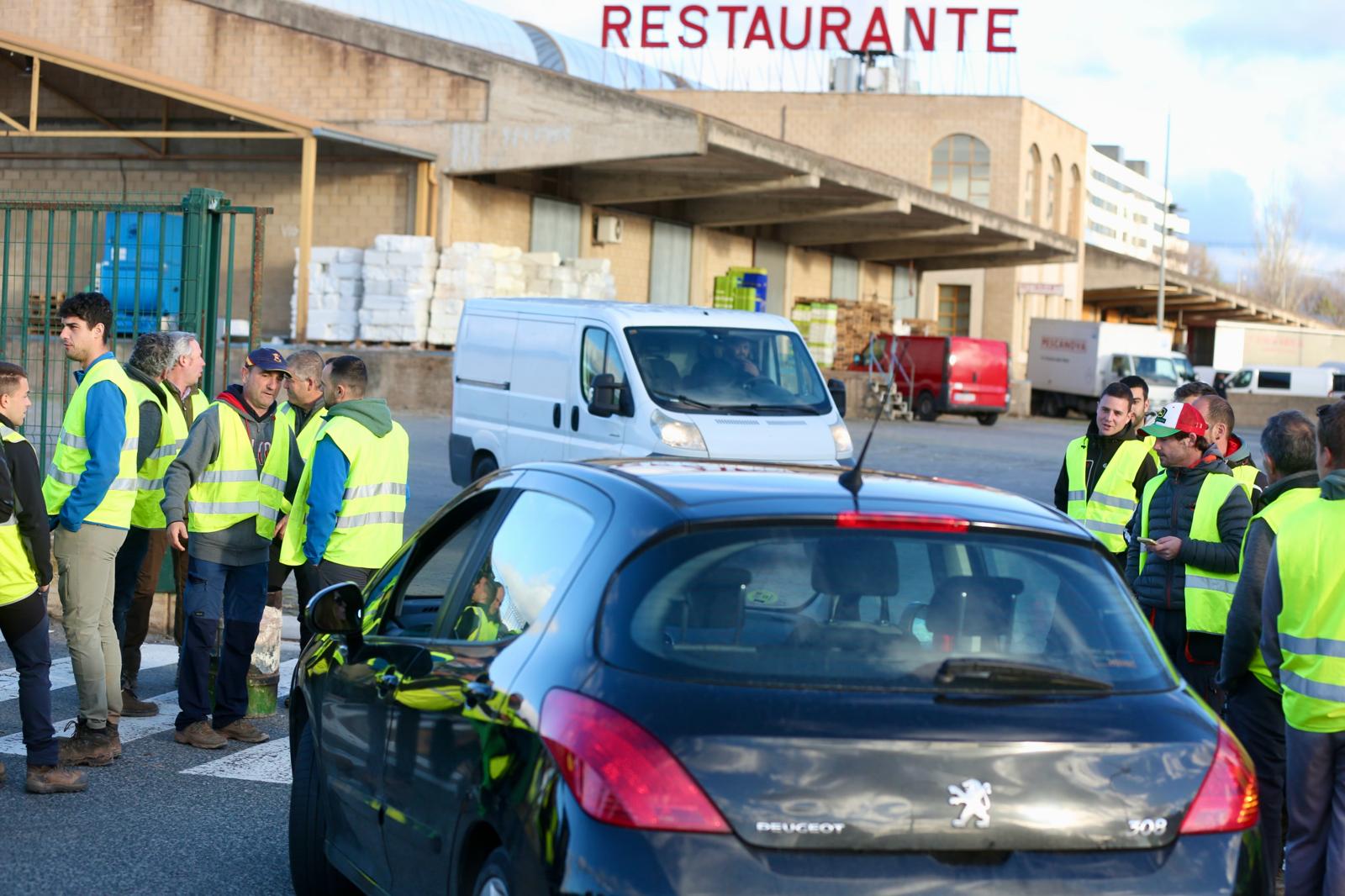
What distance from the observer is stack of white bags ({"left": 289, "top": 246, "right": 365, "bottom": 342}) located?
96.8 ft

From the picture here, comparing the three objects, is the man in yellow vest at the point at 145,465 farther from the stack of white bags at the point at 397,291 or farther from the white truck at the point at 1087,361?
the white truck at the point at 1087,361

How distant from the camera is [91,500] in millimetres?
7312

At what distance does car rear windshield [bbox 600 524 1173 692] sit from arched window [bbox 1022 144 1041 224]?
6027cm

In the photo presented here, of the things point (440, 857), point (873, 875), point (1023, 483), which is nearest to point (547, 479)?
point (440, 857)

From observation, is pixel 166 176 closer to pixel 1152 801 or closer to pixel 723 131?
pixel 723 131

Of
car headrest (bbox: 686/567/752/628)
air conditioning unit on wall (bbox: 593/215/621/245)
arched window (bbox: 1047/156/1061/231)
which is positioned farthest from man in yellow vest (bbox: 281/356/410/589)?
arched window (bbox: 1047/156/1061/231)

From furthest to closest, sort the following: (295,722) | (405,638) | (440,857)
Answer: (295,722)
(405,638)
(440,857)

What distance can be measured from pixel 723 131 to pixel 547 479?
26.0 m

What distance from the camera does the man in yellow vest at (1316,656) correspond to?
462cm

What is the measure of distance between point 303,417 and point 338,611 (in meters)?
3.95

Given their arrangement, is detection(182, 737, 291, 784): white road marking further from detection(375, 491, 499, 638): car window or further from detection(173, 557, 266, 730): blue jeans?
detection(375, 491, 499, 638): car window

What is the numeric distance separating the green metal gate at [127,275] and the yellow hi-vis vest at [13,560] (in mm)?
1819

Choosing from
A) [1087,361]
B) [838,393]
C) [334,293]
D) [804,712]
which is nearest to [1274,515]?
[804,712]

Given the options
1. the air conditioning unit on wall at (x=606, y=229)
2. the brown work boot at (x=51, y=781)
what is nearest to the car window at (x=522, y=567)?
the brown work boot at (x=51, y=781)
